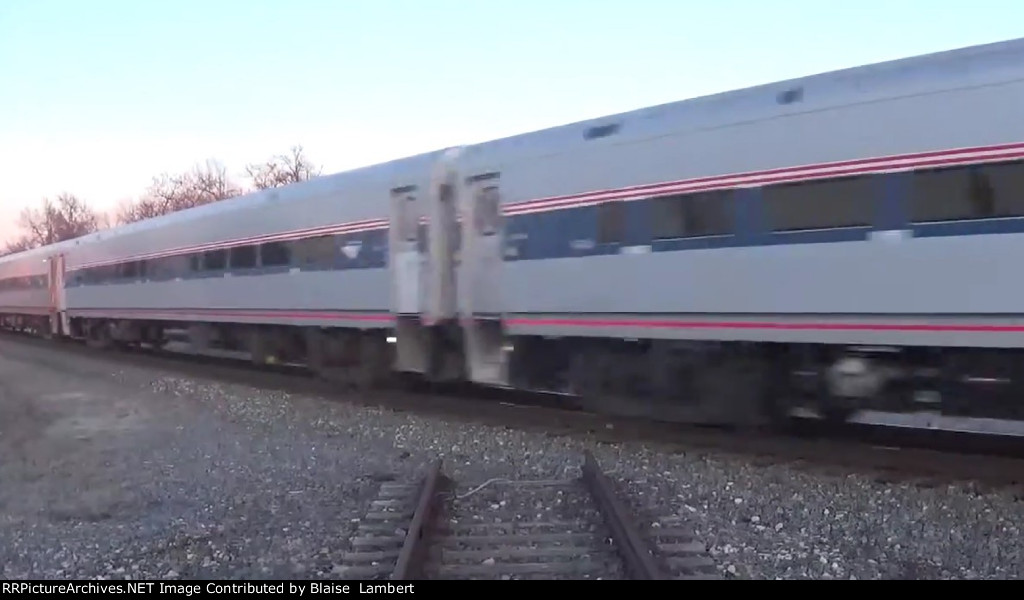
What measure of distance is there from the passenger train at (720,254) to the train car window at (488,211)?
30 millimetres

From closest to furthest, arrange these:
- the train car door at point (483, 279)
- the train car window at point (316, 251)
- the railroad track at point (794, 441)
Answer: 1. the railroad track at point (794, 441)
2. the train car door at point (483, 279)
3. the train car window at point (316, 251)

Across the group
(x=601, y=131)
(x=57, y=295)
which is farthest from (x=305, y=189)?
(x=57, y=295)

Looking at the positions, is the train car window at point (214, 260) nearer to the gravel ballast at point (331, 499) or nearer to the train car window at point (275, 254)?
the train car window at point (275, 254)

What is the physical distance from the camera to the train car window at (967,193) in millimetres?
6902

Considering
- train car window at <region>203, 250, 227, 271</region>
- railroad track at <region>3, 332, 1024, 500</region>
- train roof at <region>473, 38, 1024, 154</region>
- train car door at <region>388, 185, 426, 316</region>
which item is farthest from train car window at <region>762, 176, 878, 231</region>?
train car window at <region>203, 250, 227, 271</region>

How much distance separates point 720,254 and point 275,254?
30.1 feet

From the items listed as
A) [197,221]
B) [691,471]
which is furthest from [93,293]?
[691,471]

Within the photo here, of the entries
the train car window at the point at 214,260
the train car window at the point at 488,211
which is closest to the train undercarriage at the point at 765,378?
the train car window at the point at 488,211

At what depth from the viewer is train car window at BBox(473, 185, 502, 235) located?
11.4 meters

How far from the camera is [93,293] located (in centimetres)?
2675

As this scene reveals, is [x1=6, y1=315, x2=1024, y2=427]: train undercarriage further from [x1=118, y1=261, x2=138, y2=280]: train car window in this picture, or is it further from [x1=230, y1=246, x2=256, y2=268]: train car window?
[x1=118, y1=261, x2=138, y2=280]: train car window

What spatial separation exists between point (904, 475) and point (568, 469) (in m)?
2.61

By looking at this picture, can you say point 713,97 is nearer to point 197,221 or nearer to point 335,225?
point 335,225

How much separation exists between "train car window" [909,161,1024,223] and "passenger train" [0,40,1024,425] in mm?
15
